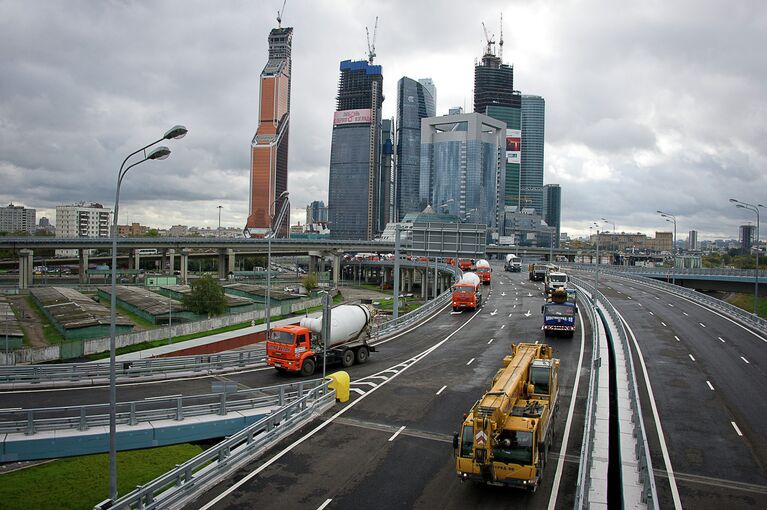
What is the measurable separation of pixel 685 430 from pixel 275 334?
62.2 feet

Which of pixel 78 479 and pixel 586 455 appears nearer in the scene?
pixel 586 455

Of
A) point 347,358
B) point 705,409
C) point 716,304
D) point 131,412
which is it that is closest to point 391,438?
point 131,412

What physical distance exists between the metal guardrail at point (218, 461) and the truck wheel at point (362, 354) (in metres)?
8.83

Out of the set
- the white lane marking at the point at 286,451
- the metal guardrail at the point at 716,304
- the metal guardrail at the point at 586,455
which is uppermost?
the metal guardrail at the point at 716,304

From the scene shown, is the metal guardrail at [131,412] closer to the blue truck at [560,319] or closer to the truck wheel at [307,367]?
the truck wheel at [307,367]

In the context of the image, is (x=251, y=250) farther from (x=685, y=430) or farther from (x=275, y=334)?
(x=685, y=430)

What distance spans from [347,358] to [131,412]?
13498mm

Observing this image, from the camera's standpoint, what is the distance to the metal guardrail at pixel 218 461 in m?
13.4

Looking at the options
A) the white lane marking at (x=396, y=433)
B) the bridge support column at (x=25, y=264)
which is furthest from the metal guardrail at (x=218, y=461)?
the bridge support column at (x=25, y=264)

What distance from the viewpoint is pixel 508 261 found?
374ft

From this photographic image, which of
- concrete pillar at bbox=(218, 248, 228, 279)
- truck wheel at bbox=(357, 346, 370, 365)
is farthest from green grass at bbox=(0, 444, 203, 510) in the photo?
concrete pillar at bbox=(218, 248, 228, 279)

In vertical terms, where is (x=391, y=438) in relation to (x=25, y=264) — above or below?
below

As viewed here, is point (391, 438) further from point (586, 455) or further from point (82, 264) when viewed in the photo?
point (82, 264)

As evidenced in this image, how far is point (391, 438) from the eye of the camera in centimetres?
1900
